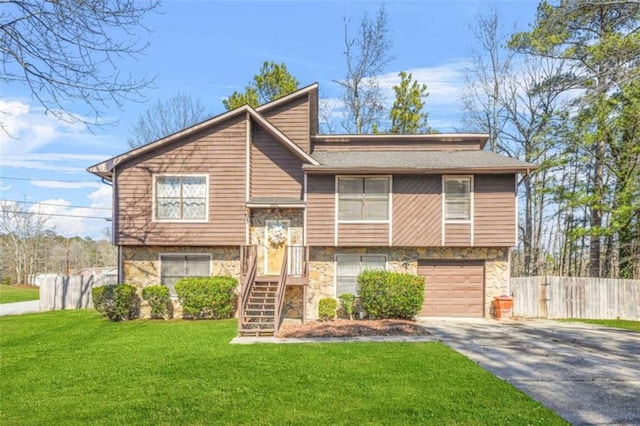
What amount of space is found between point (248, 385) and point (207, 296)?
667 cm

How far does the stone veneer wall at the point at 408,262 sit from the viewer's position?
13172 mm

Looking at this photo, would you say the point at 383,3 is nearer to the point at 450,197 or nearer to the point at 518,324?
the point at 450,197

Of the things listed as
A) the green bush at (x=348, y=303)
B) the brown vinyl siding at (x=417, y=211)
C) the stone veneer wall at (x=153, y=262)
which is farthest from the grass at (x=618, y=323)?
the stone veneer wall at (x=153, y=262)

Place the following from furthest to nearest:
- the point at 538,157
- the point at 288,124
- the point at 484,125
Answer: the point at 484,125 → the point at 538,157 → the point at 288,124

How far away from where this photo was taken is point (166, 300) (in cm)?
1289

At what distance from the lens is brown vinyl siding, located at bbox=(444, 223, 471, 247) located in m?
12.7

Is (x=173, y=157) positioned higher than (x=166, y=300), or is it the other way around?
(x=173, y=157)

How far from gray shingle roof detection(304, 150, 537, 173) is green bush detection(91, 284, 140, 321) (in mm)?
6605

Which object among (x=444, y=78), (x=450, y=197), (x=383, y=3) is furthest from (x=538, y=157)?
(x=383, y=3)

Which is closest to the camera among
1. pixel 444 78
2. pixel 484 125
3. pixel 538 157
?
pixel 538 157

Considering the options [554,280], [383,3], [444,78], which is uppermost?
[383,3]

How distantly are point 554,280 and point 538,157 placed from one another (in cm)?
777

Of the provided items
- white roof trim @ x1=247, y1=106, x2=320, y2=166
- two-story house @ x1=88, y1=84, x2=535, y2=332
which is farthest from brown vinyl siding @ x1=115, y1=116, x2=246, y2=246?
white roof trim @ x1=247, y1=106, x2=320, y2=166

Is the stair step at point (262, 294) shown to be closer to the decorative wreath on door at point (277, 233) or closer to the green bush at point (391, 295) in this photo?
the decorative wreath on door at point (277, 233)
